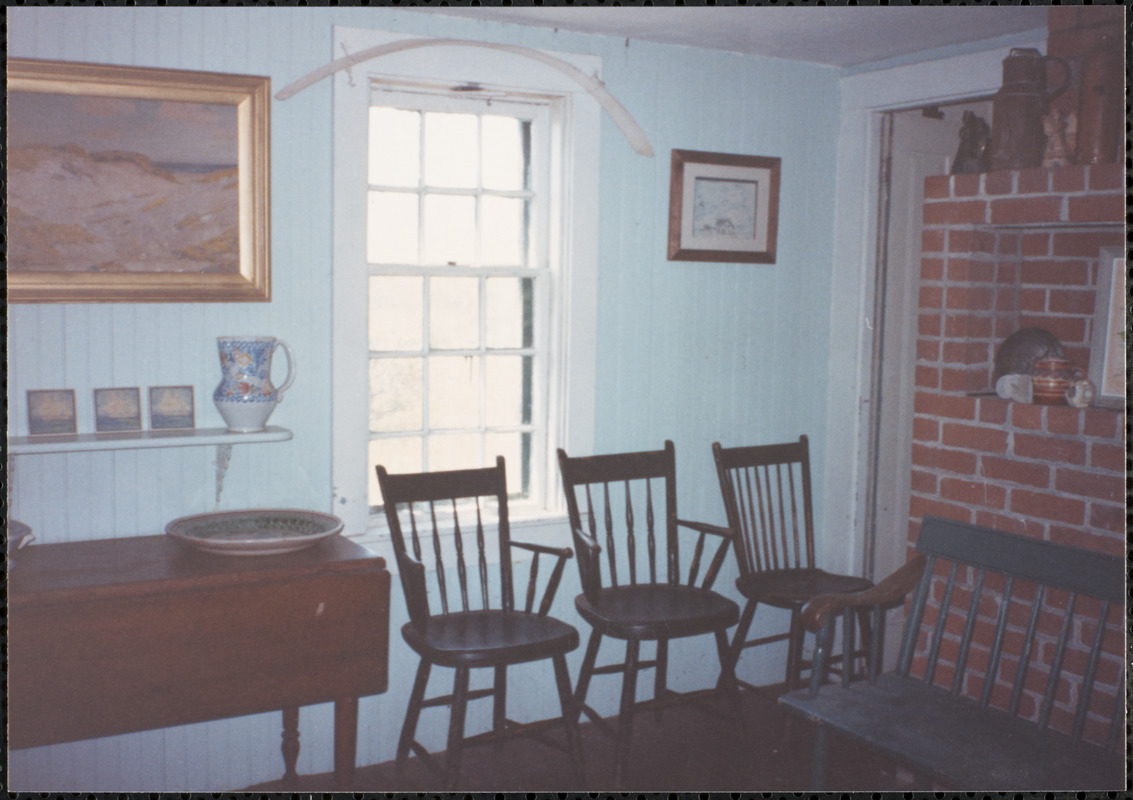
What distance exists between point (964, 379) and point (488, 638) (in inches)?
67.8

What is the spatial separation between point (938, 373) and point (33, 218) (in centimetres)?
274

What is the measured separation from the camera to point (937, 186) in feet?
10.7

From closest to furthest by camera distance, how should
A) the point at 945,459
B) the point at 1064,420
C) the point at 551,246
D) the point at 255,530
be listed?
the point at 1064,420
the point at 255,530
the point at 945,459
the point at 551,246

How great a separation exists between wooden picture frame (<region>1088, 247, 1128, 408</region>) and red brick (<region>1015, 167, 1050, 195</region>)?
37 centimetres

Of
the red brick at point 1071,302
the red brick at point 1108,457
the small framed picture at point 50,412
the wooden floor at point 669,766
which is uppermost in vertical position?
the red brick at point 1071,302

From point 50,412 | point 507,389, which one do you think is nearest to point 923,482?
point 507,389

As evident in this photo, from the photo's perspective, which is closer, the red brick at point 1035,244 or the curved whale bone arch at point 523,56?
the curved whale bone arch at point 523,56

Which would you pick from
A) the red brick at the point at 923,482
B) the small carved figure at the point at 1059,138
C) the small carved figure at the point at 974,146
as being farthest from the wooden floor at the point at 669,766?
the small carved figure at the point at 974,146

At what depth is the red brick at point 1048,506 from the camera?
2.85 m

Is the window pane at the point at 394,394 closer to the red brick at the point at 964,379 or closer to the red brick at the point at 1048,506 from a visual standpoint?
the red brick at the point at 964,379

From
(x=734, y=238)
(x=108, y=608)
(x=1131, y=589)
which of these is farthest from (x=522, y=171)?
(x=1131, y=589)

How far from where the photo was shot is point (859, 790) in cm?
315

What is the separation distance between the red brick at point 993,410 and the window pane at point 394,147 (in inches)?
75.6

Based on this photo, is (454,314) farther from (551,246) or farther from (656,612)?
(656,612)
